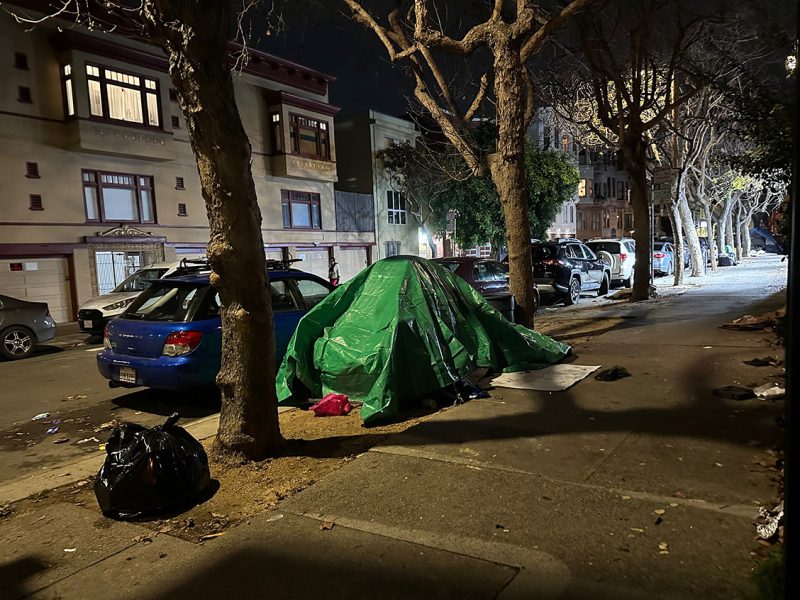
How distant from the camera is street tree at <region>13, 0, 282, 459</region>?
14.0ft

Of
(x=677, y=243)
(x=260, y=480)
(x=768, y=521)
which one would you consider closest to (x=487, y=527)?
(x=768, y=521)

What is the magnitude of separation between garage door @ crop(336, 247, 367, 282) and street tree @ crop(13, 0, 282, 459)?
83.9ft

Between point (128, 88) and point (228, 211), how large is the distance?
63.1 feet

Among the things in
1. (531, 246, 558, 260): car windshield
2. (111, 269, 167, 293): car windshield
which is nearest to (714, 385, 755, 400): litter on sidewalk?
(531, 246, 558, 260): car windshield

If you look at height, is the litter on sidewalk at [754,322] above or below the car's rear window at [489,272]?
below

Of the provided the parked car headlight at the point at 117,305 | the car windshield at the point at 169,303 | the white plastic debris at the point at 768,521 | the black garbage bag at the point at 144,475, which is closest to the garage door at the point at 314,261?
the parked car headlight at the point at 117,305

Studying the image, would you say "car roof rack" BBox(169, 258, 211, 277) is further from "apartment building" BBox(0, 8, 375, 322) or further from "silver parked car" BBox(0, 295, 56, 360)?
"apartment building" BBox(0, 8, 375, 322)

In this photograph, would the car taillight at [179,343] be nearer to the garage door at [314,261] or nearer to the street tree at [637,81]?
the street tree at [637,81]

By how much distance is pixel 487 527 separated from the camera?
3500mm

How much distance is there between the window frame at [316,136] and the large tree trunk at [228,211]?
22.7 metres

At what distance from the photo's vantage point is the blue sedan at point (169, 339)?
257 inches

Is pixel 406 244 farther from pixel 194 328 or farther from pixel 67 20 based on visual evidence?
pixel 194 328

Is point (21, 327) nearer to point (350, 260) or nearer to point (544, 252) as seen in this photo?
point (544, 252)

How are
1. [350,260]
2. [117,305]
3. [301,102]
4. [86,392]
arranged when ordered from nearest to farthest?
[86,392] < [117,305] < [301,102] < [350,260]
